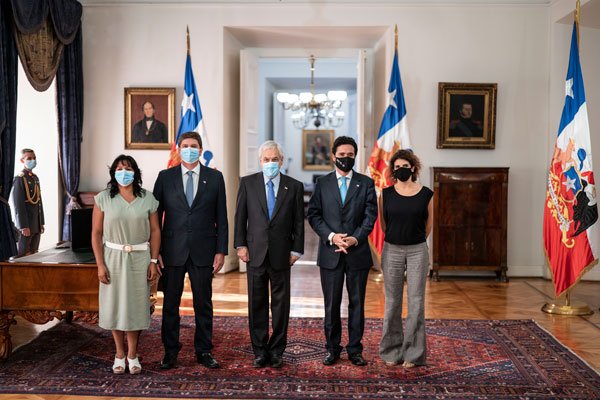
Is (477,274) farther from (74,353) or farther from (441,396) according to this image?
(74,353)

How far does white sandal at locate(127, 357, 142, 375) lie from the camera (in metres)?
4.96

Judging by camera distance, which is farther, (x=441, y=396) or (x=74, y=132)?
(x=74, y=132)

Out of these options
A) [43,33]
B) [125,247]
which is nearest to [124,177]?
[125,247]

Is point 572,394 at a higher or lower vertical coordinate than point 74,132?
lower

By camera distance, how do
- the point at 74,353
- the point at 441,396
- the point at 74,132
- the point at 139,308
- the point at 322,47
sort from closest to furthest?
the point at 441,396
the point at 139,308
the point at 74,353
the point at 74,132
the point at 322,47

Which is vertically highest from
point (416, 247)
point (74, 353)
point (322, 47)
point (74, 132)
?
point (322, 47)

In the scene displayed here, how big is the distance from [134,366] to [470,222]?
5326 mm

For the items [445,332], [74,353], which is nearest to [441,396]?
[445,332]

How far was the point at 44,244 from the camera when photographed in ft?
30.3

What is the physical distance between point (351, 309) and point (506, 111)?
5109 mm

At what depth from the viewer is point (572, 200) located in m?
7.23

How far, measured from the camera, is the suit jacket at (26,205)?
7766 mm

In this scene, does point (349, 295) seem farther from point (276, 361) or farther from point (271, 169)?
point (271, 169)

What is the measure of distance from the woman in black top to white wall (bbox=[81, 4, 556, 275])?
4235 mm
